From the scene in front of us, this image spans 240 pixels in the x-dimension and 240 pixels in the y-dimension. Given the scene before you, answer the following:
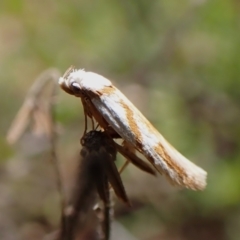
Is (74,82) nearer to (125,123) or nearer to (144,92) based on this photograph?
(125,123)


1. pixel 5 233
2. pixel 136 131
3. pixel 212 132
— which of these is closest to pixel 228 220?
pixel 212 132

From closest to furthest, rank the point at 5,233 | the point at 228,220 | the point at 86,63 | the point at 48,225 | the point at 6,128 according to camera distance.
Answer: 1. the point at 5,233
2. the point at 48,225
3. the point at 228,220
4. the point at 6,128
5. the point at 86,63

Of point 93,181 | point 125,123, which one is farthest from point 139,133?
point 93,181

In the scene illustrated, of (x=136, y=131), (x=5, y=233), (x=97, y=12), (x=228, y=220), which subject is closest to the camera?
(x=136, y=131)

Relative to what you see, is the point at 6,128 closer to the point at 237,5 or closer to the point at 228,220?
the point at 228,220

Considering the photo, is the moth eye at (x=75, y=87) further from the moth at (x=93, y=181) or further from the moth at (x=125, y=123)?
the moth at (x=93, y=181)

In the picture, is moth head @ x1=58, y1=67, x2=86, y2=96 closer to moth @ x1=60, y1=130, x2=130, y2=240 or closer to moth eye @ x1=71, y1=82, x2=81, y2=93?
moth eye @ x1=71, y1=82, x2=81, y2=93
